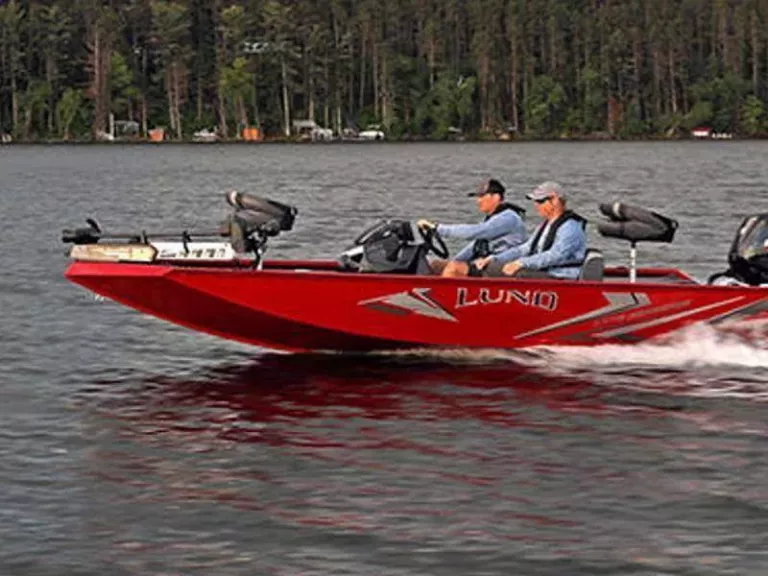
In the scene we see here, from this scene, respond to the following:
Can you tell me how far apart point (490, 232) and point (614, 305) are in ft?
5.02

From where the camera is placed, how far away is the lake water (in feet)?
43.1

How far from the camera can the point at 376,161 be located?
14012 cm

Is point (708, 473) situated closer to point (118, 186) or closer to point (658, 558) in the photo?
point (658, 558)

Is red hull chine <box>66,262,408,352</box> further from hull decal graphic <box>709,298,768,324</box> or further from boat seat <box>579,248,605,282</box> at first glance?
hull decal graphic <box>709,298,768,324</box>

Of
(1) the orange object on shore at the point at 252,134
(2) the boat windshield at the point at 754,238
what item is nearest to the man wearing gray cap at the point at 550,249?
(2) the boat windshield at the point at 754,238

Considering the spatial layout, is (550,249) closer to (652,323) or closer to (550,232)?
A: (550,232)

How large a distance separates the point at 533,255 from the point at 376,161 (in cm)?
12096

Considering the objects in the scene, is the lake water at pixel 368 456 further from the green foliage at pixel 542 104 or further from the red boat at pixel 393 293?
the green foliage at pixel 542 104

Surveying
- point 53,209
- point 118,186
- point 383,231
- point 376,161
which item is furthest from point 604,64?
point 383,231

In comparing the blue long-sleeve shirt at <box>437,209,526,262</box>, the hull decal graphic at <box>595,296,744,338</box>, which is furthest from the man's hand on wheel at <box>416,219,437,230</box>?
the hull decal graphic at <box>595,296,744,338</box>

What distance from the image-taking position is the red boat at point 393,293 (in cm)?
1925

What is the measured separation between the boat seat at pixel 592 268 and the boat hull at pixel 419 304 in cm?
34

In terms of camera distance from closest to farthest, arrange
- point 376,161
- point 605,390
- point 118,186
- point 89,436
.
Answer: point 89,436, point 605,390, point 118,186, point 376,161

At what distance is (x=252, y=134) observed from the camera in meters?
198
